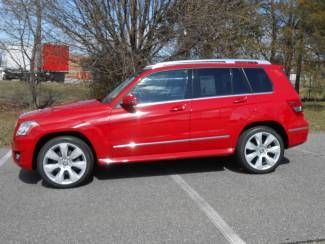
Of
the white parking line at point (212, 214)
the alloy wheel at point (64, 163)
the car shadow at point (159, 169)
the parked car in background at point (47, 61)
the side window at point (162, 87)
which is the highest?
the parked car in background at point (47, 61)

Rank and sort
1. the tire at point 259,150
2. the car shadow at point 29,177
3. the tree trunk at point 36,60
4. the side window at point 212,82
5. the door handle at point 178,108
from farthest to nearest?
the tree trunk at point 36,60, the tire at point 259,150, the side window at point 212,82, the car shadow at point 29,177, the door handle at point 178,108

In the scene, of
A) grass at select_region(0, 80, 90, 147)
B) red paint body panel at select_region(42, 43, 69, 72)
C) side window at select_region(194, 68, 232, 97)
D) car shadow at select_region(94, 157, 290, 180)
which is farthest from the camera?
grass at select_region(0, 80, 90, 147)

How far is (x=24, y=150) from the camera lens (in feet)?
18.2

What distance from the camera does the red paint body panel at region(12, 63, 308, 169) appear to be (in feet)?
18.4

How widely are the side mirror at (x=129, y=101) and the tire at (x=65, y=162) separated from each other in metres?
0.79

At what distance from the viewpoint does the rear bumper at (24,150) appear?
5508 millimetres

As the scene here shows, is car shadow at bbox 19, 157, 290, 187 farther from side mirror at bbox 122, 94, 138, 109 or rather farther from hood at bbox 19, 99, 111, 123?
side mirror at bbox 122, 94, 138, 109

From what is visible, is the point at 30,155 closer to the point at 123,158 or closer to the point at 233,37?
the point at 123,158

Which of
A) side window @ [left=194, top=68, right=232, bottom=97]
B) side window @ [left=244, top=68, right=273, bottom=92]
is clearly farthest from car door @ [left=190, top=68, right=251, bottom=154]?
side window @ [left=244, top=68, right=273, bottom=92]

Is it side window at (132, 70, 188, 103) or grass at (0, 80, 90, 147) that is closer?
side window at (132, 70, 188, 103)

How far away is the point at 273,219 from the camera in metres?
4.38

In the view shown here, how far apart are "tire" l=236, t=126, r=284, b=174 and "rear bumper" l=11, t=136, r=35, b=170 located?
2977 mm

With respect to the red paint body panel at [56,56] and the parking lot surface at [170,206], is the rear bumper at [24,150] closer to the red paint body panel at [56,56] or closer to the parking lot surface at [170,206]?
the parking lot surface at [170,206]

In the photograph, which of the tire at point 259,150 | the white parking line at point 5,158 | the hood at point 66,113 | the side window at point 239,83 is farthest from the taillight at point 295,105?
the white parking line at point 5,158
